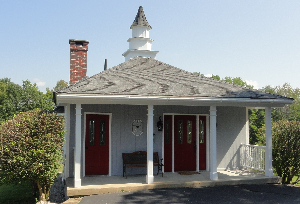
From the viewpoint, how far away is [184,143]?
10602mm

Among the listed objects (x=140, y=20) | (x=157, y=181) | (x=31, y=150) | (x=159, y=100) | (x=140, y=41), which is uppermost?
(x=140, y=20)

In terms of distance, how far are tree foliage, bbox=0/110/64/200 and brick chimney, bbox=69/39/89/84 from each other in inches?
177

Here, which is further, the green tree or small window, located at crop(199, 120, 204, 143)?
the green tree

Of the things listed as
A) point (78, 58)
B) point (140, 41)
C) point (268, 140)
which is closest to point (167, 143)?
point (268, 140)

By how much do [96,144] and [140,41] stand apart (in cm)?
674

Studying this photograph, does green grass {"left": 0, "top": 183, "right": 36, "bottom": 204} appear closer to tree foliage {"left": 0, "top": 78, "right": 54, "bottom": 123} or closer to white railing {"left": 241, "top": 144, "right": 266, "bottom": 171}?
white railing {"left": 241, "top": 144, "right": 266, "bottom": 171}

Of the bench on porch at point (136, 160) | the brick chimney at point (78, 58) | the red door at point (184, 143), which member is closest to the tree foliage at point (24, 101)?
the brick chimney at point (78, 58)

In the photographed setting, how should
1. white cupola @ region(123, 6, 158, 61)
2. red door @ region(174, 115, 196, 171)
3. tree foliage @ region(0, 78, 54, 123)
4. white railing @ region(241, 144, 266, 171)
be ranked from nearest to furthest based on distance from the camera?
white railing @ region(241, 144, 266, 171)
red door @ region(174, 115, 196, 171)
white cupola @ region(123, 6, 158, 61)
tree foliage @ region(0, 78, 54, 123)

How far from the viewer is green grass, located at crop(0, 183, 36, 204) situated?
9.71m

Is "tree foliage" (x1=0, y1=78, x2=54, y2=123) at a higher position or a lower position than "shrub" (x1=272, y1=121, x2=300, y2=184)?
higher

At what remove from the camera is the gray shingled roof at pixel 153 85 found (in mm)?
8195

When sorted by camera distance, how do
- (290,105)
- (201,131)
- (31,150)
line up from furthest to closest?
(290,105)
(201,131)
(31,150)

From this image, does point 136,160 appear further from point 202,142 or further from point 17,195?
point 17,195

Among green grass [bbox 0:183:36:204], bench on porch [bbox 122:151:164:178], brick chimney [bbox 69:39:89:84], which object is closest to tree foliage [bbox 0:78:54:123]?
green grass [bbox 0:183:36:204]
